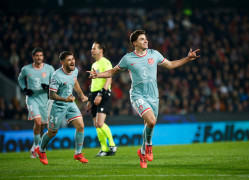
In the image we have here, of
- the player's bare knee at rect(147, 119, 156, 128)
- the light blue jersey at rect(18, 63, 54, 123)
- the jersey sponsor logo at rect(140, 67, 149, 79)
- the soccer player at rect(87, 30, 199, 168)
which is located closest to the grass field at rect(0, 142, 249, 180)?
the soccer player at rect(87, 30, 199, 168)

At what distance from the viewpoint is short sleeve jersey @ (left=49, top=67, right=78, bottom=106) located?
8.45 metres

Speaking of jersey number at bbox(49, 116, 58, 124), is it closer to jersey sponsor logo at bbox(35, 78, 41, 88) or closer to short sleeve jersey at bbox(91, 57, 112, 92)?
jersey sponsor logo at bbox(35, 78, 41, 88)

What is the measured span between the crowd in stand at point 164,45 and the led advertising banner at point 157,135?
217 cm

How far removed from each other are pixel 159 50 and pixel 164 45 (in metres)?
0.65

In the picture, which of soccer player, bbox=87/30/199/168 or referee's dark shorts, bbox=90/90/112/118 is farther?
referee's dark shorts, bbox=90/90/112/118

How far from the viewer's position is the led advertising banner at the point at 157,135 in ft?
47.8

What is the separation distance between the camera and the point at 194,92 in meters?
19.7

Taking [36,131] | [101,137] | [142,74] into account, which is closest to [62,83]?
[142,74]

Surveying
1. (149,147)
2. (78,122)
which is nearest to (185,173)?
(149,147)

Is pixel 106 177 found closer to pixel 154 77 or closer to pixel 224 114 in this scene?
pixel 154 77

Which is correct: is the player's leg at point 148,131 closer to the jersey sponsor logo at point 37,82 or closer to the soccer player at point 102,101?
the soccer player at point 102,101

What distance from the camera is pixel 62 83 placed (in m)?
8.56

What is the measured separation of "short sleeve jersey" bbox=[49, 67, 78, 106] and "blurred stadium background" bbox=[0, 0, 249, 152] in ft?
21.4

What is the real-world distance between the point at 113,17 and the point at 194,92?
23.3 feet
